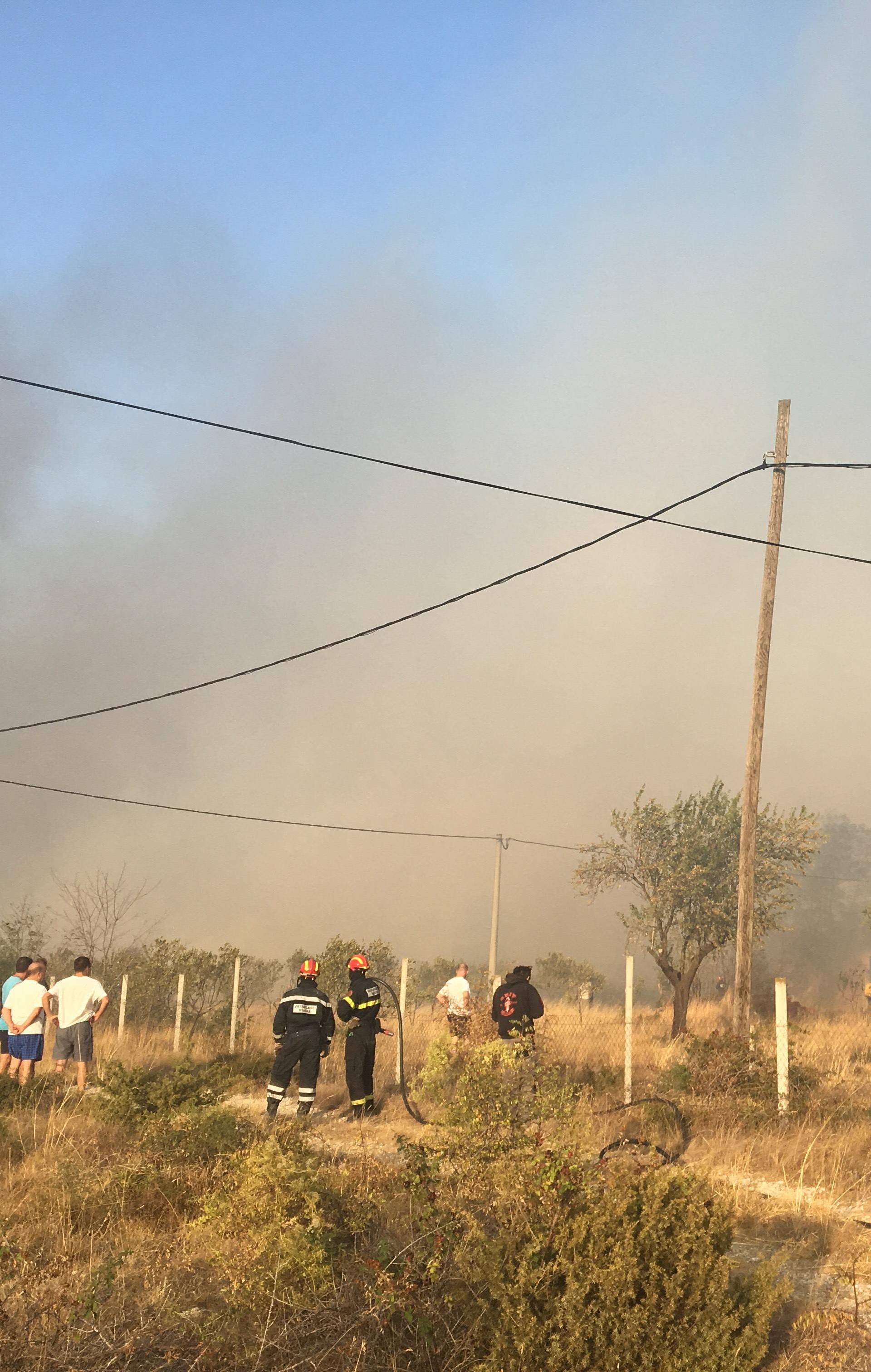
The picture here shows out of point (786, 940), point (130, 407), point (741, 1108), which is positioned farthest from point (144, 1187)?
point (786, 940)

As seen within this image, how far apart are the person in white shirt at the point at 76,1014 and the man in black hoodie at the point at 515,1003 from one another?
17.3 ft

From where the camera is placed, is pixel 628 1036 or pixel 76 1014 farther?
pixel 76 1014

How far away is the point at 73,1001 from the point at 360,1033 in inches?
161

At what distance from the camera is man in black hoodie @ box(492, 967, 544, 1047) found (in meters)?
12.5

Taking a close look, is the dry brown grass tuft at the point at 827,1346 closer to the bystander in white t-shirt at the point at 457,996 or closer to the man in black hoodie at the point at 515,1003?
the man in black hoodie at the point at 515,1003

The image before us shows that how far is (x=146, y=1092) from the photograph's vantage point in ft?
33.8

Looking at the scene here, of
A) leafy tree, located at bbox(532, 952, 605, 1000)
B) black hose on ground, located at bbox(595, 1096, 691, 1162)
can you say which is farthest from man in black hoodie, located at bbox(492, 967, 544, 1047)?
leafy tree, located at bbox(532, 952, 605, 1000)

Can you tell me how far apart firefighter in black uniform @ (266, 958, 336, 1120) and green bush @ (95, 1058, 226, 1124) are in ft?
3.88

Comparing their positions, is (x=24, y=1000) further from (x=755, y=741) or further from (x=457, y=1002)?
(x=755, y=741)

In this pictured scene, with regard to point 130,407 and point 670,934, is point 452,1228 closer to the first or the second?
point 130,407

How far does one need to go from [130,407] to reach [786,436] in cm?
915

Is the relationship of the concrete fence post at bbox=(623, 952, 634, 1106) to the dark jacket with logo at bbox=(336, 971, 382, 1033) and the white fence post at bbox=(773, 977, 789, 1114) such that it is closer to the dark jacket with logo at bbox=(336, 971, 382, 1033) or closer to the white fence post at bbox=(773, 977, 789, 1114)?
the white fence post at bbox=(773, 977, 789, 1114)

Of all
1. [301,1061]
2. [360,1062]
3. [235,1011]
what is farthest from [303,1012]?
[235,1011]

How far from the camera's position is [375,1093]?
14.4 m
